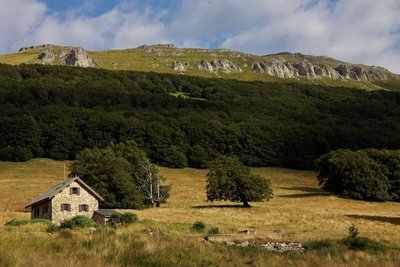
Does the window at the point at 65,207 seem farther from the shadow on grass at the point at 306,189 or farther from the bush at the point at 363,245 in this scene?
the shadow on grass at the point at 306,189

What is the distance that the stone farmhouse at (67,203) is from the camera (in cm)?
5234

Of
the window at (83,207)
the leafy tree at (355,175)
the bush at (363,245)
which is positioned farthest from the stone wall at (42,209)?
the leafy tree at (355,175)

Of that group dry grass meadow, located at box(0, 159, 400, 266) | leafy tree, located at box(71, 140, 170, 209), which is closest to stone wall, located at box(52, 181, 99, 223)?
dry grass meadow, located at box(0, 159, 400, 266)

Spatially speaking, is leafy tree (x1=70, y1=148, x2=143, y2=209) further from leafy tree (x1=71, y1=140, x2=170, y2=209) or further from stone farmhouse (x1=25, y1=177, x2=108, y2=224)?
stone farmhouse (x1=25, y1=177, x2=108, y2=224)

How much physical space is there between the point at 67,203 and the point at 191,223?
17.3 metres

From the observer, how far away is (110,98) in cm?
16438

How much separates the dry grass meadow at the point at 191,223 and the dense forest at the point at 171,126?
7.96 m

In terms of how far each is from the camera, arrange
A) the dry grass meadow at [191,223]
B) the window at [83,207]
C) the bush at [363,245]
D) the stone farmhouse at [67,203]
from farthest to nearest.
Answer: the window at [83,207], the stone farmhouse at [67,203], the bush at [363,245], the dry grass meadow at [191,223]

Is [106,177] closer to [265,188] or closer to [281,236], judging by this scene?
[265,188]

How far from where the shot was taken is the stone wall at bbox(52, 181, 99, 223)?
2069 inches

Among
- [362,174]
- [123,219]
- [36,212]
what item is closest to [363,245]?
[123,219]

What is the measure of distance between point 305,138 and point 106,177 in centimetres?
7969

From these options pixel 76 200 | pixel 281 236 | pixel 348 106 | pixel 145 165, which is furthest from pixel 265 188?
pixel 348 106

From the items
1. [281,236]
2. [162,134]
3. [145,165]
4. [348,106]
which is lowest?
[281,236]
